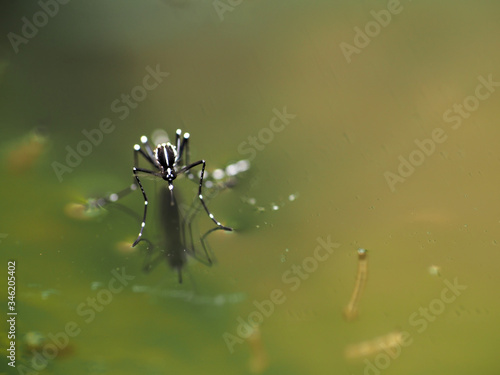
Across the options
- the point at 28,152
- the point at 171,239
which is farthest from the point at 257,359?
the point at 28,152

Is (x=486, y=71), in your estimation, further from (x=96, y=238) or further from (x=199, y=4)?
(x=96, y=238)

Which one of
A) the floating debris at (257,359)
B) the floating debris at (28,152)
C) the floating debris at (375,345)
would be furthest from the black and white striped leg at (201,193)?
the floating debris at (375,345)

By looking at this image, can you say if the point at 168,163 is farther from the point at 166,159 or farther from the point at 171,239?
the point at 171,239

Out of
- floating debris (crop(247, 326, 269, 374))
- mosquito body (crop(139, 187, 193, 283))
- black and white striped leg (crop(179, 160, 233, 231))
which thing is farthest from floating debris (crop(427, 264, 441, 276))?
mosquito body (crop(139, 187, 193, 283))

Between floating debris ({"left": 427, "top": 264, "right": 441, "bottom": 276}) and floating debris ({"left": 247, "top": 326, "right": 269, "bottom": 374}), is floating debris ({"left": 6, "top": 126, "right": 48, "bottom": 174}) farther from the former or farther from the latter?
floating debris ({"left": 427, "top": 264, "right": 441, "bottom": 276})

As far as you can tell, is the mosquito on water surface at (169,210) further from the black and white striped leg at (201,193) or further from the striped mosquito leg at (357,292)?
the striped mosquito leg at (357,292)

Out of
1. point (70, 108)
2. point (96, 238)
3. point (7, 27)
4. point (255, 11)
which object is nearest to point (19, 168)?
point (70, 108)
